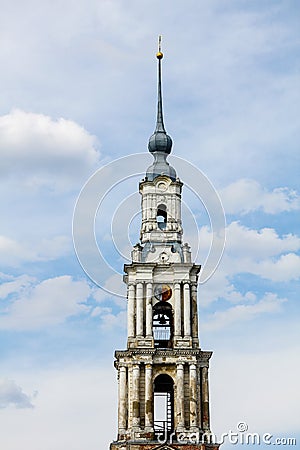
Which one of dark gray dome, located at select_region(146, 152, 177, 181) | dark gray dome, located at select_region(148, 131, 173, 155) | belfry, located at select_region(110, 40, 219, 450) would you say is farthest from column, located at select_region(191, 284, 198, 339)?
dark gray dome, located at select_region(148, 131, 173, 155)

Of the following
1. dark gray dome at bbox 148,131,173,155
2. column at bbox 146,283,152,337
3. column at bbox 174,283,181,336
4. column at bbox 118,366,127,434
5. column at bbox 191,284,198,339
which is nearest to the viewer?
column at bbox 118,366,127,434

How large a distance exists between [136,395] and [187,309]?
254 inches

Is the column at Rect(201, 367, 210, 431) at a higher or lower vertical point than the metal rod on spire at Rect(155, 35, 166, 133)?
lower

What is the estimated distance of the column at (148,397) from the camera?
2463 inches

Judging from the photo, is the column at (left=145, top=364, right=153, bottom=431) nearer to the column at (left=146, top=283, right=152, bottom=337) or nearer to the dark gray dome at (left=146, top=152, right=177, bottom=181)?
the column at (left=146, top=283, right=152, bottom=337)

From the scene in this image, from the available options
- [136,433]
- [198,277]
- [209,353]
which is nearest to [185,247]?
[198,277]

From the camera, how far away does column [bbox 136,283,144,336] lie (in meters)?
64.9

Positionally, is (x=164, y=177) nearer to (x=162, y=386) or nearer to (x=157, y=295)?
(x=157, y=295)

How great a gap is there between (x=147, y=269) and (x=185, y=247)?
2958mm

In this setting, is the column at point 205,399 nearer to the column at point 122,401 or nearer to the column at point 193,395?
the column at point 193,395

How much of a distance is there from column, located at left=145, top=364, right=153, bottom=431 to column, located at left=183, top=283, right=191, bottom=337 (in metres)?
3.34

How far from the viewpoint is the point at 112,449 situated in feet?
204

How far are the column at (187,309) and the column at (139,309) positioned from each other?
2.69 m

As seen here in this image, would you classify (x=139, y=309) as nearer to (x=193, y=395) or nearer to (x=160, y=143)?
(x=193, y=395)
